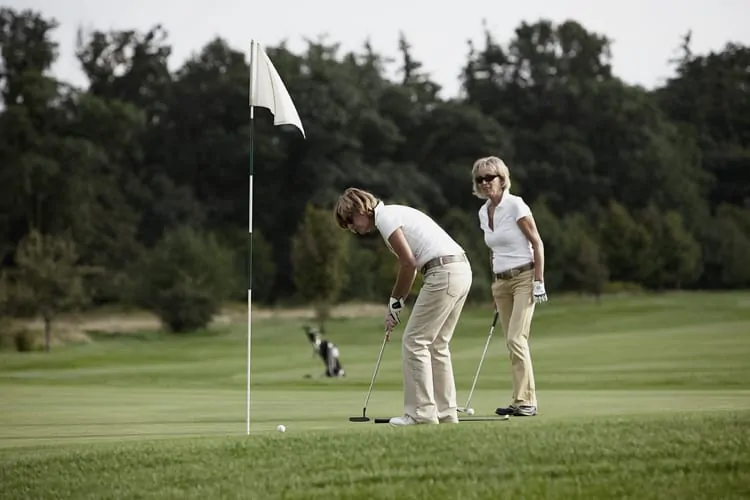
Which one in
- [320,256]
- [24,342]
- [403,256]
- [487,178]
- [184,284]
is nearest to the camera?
[403,256]

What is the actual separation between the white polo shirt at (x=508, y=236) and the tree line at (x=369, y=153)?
30.8m

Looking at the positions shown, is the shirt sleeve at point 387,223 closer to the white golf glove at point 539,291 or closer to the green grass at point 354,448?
→ the green grass at point 354,448

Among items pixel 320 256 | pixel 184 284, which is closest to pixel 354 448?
pixel 320 256

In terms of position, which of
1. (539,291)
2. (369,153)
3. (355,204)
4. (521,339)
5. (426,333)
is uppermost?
(369,153)

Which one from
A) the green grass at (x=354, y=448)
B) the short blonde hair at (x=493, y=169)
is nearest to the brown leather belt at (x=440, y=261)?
the short blonde hair at (x=493, y=169)

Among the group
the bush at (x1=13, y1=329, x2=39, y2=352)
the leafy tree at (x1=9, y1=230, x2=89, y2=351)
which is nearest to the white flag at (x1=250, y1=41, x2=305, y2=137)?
the leafy tree at (x1=9, y1=230, x2=89, y2=351)

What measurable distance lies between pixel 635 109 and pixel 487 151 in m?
8.35

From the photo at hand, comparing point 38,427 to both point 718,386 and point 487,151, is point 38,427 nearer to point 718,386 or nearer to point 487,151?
point 718,386

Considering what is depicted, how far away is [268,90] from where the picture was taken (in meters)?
9.28

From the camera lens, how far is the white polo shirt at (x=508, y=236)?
30.5 feet

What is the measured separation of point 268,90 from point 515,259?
218 centimetres

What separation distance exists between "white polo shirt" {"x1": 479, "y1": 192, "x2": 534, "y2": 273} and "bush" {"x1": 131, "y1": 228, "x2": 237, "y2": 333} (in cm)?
2962

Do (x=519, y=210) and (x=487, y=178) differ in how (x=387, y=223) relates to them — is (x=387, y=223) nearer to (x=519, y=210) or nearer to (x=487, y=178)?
(x=487, y=178)

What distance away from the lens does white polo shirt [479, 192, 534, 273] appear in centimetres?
929
